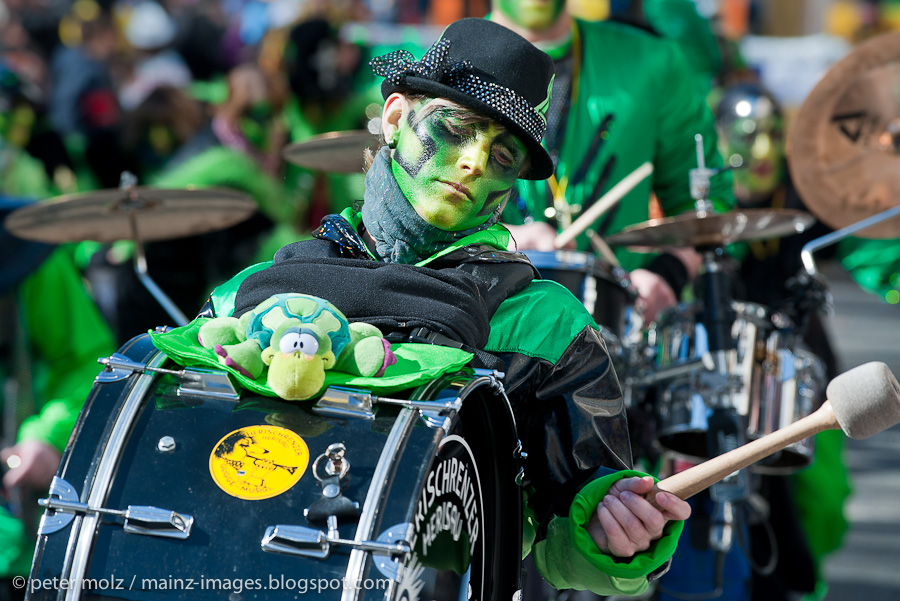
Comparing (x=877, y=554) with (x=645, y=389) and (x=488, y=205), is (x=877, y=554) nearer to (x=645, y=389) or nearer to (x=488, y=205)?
(x=645, y=389)

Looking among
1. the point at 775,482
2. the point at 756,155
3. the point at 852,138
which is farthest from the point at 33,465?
the point at 756,155

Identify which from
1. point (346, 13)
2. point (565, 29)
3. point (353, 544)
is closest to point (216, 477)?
point (353, 544)

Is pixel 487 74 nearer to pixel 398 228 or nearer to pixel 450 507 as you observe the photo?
pixel 398 228

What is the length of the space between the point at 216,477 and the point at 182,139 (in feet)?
17.4

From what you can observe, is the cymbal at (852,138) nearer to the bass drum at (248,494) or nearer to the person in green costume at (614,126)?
the person in green costume at (614,126)

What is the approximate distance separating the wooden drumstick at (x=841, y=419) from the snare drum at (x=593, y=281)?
3.82 feet

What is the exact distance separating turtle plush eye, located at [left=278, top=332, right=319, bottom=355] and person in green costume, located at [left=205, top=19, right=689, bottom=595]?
0.18 meters

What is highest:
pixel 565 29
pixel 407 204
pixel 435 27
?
pixel 435 27

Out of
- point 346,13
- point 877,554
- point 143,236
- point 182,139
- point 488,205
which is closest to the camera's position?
point 488,205

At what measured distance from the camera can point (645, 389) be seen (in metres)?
3.51

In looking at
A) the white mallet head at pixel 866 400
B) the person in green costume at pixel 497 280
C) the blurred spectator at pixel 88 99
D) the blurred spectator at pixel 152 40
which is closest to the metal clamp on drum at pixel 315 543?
the person in green costume at pixel 497 280

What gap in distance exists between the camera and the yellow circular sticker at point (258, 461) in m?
1.70

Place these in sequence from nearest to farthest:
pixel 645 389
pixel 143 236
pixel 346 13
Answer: pixel 645 389, pixel 143 236, pixel 346 13

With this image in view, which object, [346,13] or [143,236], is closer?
[143,236]
